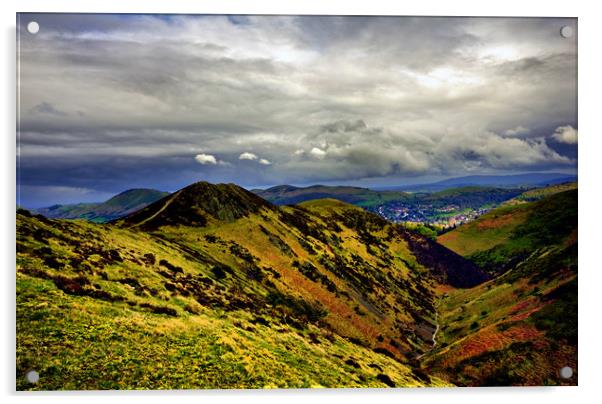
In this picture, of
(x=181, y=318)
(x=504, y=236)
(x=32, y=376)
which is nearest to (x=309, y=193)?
(x=181, y=318)

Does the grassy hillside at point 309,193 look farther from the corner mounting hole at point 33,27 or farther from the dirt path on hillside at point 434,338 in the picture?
the corner mounting hole at point 33,27

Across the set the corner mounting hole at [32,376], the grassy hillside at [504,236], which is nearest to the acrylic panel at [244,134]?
the corner mounting hole at [32,376]

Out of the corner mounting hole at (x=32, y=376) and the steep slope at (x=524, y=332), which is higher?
the corner mounting hole at (x=32, y=376)

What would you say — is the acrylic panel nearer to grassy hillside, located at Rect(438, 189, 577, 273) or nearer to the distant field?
grassy hillside, located at Rect(438, 189, 577, 273)

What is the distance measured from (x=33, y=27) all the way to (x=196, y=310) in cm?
1799

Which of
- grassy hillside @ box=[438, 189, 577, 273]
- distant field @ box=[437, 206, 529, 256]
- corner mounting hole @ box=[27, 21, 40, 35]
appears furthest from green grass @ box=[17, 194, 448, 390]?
distant field @ box=[437, 206, 529, 256]

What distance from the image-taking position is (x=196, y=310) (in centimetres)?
2066

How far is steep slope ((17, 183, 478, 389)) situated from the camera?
16141mm

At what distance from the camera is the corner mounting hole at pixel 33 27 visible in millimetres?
20297

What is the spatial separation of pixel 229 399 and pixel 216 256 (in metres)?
17.1
